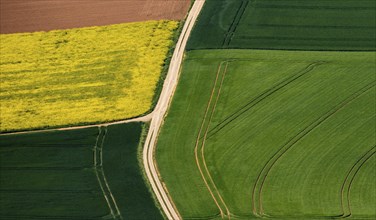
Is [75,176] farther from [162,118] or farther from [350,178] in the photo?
[350,178]

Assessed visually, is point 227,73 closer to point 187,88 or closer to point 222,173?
point 187,88

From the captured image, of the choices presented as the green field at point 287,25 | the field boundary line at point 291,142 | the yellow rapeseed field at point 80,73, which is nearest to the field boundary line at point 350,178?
the field boundary line at point 291,142

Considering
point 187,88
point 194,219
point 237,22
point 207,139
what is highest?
point 237,22

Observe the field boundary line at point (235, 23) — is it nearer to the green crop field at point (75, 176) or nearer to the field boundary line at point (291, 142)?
the field boundary line at point (291, 142)

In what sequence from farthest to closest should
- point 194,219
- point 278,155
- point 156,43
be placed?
point 156,43
point 278,155
point 194,219

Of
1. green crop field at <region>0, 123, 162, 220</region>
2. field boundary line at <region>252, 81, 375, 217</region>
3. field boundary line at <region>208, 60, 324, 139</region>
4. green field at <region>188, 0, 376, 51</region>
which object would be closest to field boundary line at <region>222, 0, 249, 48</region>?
green field at <region>188, 0, 376, 51</region>

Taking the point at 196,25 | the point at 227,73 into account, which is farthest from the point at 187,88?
the point at 196,25

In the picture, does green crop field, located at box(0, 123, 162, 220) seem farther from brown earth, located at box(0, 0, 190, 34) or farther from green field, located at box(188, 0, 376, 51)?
brown earth, located at box(0, 0, 190, 34)
